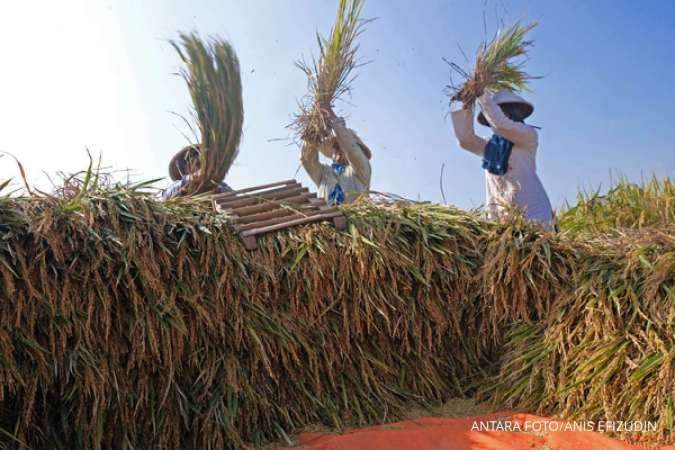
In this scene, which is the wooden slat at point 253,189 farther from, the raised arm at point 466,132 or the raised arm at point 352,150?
the raised arm at point 466,132

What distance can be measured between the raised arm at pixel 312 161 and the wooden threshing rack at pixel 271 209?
44.7 inches

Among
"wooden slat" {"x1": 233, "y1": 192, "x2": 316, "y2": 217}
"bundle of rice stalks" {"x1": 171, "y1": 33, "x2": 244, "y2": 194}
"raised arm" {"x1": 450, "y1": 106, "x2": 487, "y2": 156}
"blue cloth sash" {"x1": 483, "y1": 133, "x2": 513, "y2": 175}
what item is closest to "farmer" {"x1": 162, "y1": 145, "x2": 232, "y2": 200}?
"bundle of rice stalks" {"x1": 171, "y1": 33, "x2": 244, "y2": 194}

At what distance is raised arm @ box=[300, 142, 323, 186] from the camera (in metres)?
4.95

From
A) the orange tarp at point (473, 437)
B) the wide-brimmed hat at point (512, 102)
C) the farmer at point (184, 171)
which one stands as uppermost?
the wide-brimmed hat at point (512, 102)

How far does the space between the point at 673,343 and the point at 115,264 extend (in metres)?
2.51

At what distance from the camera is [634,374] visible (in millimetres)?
2957

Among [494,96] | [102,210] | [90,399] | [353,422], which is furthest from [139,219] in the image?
[494,96]

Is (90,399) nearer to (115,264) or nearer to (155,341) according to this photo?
(155,341)

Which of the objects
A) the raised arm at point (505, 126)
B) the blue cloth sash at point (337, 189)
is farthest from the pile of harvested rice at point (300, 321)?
the blue cloth sash at point (337, 189)

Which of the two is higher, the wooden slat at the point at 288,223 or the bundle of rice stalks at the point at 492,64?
the bundle of rice stalks at the point at 492,64

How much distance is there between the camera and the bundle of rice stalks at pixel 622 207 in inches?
224

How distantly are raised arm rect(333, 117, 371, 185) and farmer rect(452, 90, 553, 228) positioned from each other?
0.79 meters

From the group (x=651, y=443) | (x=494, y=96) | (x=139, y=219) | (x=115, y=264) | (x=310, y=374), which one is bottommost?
(x=651, y=443)

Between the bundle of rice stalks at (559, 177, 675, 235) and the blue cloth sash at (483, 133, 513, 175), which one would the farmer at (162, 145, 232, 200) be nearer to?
the blue cloth sash at (483, 133, 513, 175)
